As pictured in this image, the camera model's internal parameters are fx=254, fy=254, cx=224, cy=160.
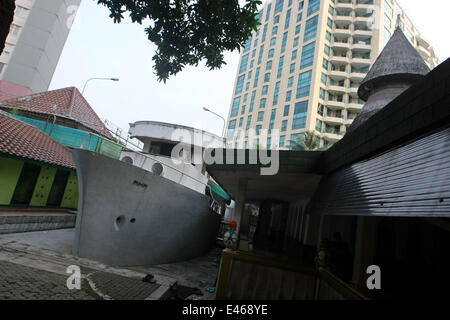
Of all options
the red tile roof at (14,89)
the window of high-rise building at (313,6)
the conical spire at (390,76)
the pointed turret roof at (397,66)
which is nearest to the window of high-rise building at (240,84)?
the window of high-rise building at (313,6)

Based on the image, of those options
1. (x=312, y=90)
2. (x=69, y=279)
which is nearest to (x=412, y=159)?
(x=69, y=279)

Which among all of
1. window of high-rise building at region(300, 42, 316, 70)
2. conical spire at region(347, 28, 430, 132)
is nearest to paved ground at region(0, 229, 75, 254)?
conical spire at region(347, 28, 430, 132)

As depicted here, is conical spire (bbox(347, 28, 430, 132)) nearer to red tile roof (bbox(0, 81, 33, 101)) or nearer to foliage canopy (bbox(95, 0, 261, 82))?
foliage canopy (bbox(95, 0, 261, 82))

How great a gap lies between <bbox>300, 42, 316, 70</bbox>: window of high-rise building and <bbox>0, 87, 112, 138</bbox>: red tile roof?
121 feet

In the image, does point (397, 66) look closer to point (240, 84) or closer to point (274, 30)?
point (240, 84)

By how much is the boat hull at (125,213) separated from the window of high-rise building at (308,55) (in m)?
41.3

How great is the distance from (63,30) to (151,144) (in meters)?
40.0

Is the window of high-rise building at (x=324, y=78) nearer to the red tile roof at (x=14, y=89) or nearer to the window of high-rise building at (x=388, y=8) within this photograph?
the window of high-rise building at (x=388, y=8)

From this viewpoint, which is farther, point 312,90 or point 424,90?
point 312,90

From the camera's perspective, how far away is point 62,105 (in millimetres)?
16172

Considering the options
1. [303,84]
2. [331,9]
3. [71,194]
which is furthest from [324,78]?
[71,194]

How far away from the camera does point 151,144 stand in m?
11.7
